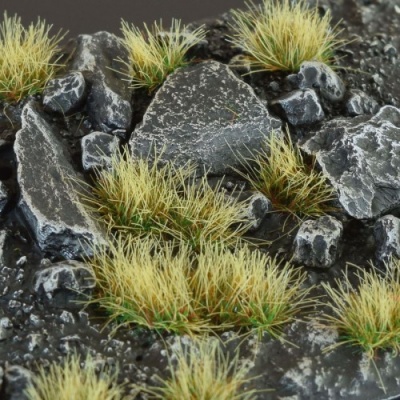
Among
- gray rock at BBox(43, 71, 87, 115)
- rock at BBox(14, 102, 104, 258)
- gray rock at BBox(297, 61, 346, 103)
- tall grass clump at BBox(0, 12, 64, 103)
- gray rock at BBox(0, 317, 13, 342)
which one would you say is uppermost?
tall grass clump at BBox(0, 12, 64, 103)

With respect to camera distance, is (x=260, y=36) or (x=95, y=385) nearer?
(x=95, y=385)

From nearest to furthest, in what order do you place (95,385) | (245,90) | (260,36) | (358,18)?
1. (95,385)
2. (245,90)
3. (260,36)
4. (358,18)

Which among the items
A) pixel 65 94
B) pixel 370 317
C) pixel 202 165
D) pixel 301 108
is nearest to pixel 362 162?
pixel 301 108

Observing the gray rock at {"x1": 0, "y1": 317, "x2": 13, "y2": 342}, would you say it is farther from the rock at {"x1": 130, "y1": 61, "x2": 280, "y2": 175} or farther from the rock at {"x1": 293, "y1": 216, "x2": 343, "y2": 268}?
the rock at {"x1": 293, "y1": 216, "x2": 343, "y2": 268}

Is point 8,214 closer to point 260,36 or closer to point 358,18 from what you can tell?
point 260,36

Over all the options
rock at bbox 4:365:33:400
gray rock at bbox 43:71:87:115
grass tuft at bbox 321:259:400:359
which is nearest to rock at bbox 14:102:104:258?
gray rock at bbox 43:71:87:115

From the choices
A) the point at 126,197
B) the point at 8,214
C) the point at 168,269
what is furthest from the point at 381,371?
the point at 8,214

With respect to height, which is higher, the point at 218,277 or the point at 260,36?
the point at 260,36
